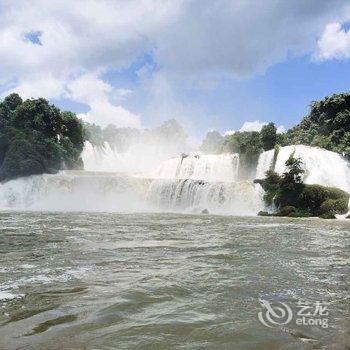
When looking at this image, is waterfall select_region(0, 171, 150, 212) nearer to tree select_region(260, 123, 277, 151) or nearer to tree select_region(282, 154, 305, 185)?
tree select_region(282, 154, 305, 185)

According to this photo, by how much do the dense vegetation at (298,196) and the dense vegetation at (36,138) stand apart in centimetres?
2532

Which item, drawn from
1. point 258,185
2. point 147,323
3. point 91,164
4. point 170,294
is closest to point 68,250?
point 170,294

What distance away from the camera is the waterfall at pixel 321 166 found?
3584 centimetres

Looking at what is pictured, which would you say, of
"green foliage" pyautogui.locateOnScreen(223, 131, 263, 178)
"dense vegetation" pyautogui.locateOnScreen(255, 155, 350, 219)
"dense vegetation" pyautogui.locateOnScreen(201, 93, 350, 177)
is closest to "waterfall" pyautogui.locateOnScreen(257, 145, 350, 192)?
"dense vegetation" pyautogui.locateOnScreen(201, 93, 350, 177)

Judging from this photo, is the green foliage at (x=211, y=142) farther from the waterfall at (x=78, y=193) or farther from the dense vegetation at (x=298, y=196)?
the dense vegetation at (x=298, y=196)

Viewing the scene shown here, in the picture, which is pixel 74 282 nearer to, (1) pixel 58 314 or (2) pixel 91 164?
(1) pixel 58 314

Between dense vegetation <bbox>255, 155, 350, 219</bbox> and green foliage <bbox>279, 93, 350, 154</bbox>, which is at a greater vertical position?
green foliage <bbox>279, 93, 350, 154</bbox>

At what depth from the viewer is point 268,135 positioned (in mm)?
44688

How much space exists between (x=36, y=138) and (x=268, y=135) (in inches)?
1003

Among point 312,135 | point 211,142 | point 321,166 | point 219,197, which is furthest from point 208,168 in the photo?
point 211,142

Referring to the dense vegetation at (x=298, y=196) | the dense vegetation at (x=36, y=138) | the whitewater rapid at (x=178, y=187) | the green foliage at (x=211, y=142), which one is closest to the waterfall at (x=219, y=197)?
the whitewater rapid at (x=178, y=187)

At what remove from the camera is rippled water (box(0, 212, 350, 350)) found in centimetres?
472

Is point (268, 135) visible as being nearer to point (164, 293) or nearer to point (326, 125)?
point (326, 125)

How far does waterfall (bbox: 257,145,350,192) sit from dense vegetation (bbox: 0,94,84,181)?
2516 centimetres
